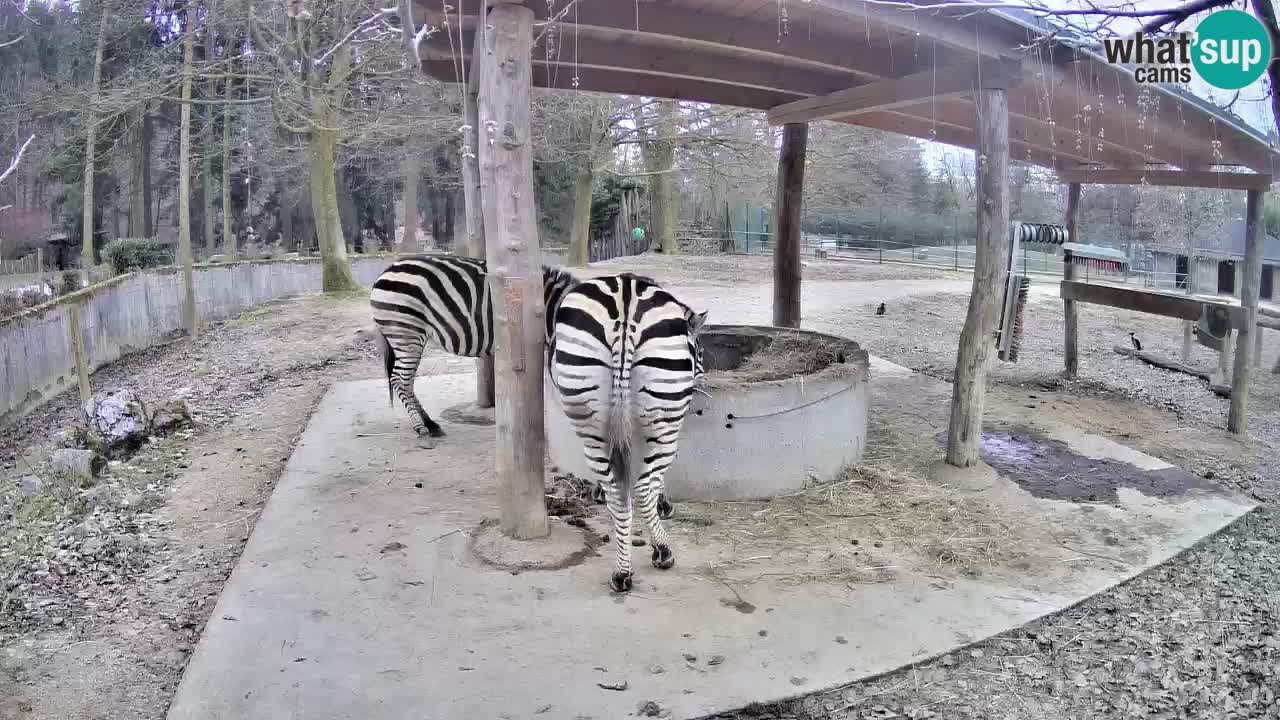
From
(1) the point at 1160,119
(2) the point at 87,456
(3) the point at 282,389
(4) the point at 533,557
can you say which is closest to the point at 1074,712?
(4) the point at 533,557

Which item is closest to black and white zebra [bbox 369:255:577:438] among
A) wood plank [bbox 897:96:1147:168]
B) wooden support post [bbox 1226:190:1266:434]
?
wood plank [bbox 897:96:1147:168]

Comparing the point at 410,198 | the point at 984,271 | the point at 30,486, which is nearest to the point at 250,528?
the point at 30,486

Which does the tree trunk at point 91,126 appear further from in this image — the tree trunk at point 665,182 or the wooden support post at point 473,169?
the tree trunk at point 665,182

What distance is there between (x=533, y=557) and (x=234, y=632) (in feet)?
4.82

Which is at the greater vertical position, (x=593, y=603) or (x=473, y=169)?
(x=473, y=169)

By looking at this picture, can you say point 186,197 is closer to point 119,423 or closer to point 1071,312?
point 119,423

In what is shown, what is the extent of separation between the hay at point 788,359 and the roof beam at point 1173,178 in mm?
4473

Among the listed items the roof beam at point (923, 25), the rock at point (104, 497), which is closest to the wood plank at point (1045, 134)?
the roof beam at point (923, 25)

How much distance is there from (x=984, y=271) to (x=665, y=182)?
18.0m

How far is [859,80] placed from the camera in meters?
7.18

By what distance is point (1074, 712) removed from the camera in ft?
10.2

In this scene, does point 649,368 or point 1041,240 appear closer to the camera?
point 649,368

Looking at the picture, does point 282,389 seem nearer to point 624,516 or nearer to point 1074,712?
point 624,516

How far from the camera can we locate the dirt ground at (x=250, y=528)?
324 cm
